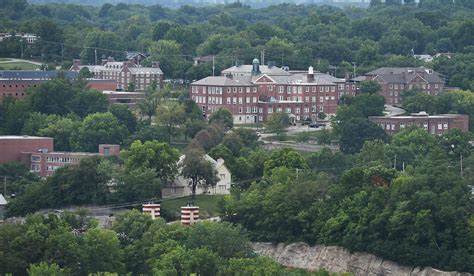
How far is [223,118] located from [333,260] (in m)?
22.6

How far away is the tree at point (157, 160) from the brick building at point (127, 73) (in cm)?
2648

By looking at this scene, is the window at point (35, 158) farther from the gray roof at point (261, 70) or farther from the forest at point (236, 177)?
the gray roof at point (261, 70)

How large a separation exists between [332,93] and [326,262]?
29.5 m

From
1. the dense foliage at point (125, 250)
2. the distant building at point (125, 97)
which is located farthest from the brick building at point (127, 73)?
the dense foliage at point (125, 250)

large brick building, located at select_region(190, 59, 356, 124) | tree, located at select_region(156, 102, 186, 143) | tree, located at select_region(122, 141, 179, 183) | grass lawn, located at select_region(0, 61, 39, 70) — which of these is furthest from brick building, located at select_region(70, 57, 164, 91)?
tree, located at select_region(122, 141, 179, 183)

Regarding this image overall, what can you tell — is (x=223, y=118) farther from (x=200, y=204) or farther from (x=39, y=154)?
(x=200, y=204)

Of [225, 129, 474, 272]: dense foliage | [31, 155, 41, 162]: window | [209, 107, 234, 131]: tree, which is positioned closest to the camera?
[225, 129, 474, 272]: dense foliage

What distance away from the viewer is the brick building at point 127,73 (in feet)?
318

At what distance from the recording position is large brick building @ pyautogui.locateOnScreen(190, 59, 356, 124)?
288 feet

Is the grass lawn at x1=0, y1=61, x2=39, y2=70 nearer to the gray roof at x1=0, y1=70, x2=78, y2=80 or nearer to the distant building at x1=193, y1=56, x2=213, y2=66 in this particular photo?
the gray roof at x1=0, y1=70, x2=78, y2=80

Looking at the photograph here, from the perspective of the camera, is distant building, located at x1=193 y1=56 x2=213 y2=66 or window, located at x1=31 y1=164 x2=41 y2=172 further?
distant building, located at x1=193 y1=56 x2=213 y2=66

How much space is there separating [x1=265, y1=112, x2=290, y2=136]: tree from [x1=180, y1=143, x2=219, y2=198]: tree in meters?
14.4

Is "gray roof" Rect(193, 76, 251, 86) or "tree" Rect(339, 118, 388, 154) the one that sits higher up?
"gray roof" Rect(193, 76, 251, 86)

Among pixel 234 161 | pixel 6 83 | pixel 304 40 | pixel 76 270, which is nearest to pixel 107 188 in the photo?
pixel 234 161
